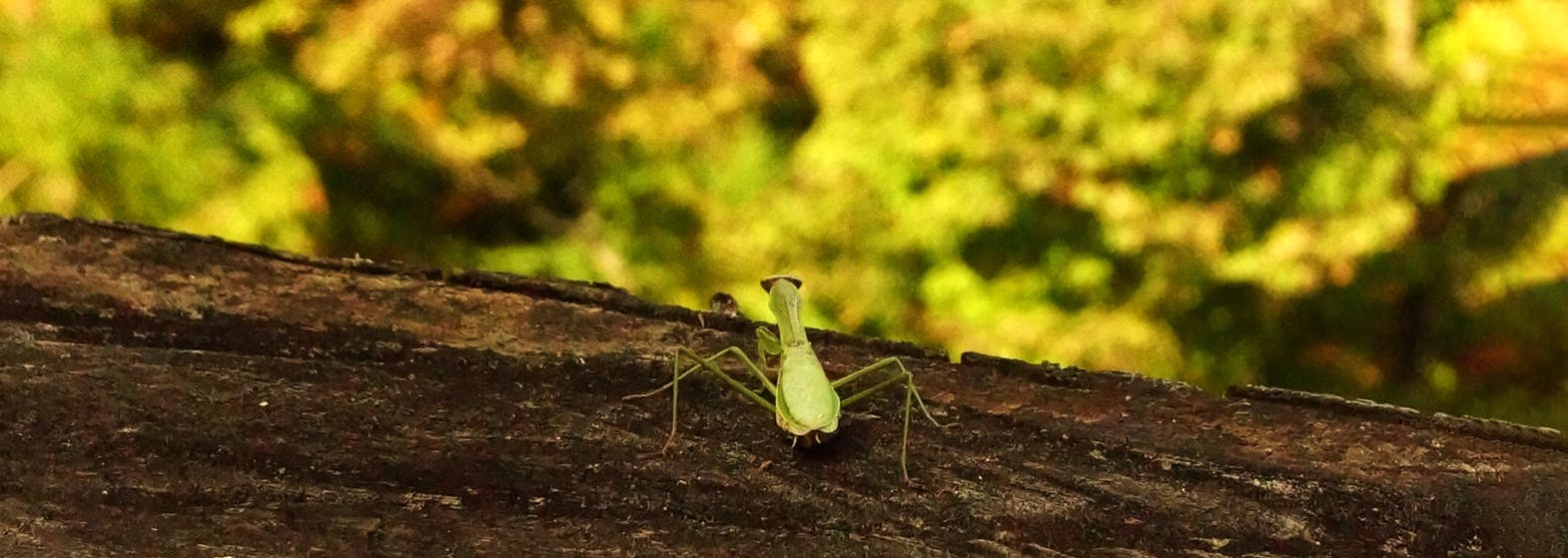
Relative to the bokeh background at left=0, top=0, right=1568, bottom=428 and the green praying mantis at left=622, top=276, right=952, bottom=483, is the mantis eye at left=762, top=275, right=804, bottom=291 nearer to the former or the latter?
the green praying mantis at left=622, top=276, right=952, bottom=483

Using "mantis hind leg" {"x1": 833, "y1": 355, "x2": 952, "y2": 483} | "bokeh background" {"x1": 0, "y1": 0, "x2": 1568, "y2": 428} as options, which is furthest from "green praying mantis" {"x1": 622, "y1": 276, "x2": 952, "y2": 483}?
"bokeh background" {"x1": 0, "y1": 0, "x2": 1568, "y2": 428}

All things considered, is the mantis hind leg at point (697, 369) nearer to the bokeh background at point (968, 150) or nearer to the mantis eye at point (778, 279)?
the mantis eye at point (778, 279)

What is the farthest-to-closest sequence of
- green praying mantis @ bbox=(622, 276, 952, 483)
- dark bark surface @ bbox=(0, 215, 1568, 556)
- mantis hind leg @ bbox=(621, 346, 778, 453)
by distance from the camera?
mantis hind leg @ bbox=(621, 346, 778, 453)
green praying mantis @ bbox=(622, 276, 952, 483)
dark bark surface @ bbox=(0, 215, 1568, 556)

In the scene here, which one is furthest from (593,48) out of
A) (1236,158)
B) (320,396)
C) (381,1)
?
(320,396)

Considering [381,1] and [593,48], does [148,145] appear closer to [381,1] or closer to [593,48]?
[381,1]

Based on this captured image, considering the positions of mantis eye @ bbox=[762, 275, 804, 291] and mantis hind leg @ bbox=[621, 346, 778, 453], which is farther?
mantis eye @ bbox=[762, 275, 804, 291]

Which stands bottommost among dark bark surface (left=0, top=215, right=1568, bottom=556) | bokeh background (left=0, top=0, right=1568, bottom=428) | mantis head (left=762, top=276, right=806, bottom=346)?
dark bark surface (left=0, top=215, right=1568, bottom=556)
